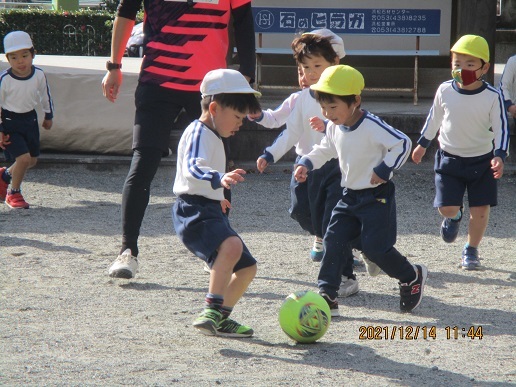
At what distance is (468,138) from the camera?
5750 mm

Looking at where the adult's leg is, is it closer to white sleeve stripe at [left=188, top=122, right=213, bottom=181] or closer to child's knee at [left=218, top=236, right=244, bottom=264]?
white sleeve stripe at [left=188, top=122, right=213, bottom=181]

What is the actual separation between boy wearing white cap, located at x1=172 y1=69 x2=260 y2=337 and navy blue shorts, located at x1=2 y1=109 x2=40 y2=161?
382 centimetres

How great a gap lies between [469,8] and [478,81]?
452 cm

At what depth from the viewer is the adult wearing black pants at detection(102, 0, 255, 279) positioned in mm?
5270

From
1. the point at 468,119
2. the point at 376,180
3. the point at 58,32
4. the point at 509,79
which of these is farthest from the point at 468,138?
the point at 58,32

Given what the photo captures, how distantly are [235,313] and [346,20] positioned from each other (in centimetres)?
690

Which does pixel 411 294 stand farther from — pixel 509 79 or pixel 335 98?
pixel 509 79

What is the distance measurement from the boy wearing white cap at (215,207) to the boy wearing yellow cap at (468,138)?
1.73 meters

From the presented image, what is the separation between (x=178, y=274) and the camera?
5492mm

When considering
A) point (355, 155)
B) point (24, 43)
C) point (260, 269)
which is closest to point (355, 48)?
point (24, 43)

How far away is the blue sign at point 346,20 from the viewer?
10.8 m

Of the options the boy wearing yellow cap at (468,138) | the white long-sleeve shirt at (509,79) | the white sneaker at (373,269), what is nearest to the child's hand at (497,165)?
the boy wearing yellow cap at (468,138)

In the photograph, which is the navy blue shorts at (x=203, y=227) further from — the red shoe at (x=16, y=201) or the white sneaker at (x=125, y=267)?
the red shoe at (x=16, y=201)
